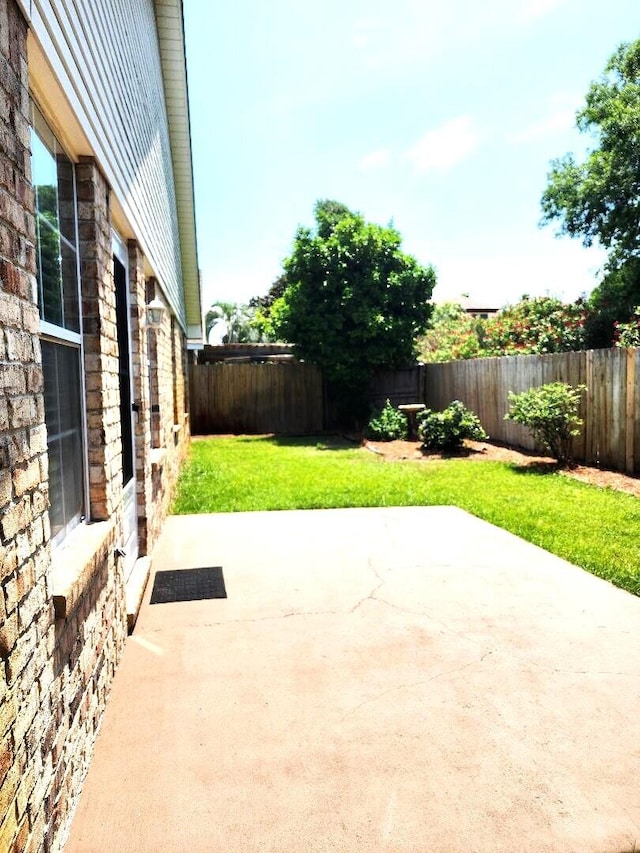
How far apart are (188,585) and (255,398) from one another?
40.7 ft

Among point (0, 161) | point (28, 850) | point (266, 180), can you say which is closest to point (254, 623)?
point (28, 850)

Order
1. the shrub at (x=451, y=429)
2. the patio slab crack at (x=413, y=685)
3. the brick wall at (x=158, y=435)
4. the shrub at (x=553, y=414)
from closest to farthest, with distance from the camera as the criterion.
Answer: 1. the patio slab crack at (x=413, y=685)
2. the brick wall at (x=158, y=435)
3. the shrub at (x=553, y=414)
4. the shrub at (x=451, y=429)

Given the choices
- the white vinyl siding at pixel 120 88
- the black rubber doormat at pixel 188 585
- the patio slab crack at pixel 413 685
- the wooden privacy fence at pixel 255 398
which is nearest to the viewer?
the white vinyl siding at pixel 120 88

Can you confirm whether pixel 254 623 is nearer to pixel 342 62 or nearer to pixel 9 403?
pixel 9 403

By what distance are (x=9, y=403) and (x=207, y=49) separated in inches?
352

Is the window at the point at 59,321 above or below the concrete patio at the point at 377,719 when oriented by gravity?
above

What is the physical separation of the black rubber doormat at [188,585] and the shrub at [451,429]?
7187 mm

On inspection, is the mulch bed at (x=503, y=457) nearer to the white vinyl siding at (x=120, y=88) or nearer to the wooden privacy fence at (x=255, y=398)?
the wooden privacy fence at (x=255, y=398)

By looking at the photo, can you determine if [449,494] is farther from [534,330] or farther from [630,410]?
[534,330]

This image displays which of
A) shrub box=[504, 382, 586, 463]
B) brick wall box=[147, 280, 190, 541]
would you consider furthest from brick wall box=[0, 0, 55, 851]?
shrub box=[504, 382, 586, 463]

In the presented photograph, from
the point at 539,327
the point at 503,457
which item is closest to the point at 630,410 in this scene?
the point at 503,457

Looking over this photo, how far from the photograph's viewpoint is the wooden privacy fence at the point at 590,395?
825 cm

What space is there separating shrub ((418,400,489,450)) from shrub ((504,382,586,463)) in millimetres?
1697

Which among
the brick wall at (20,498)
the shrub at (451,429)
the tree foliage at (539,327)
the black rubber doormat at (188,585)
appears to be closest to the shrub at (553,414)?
the shrub at (451,429)
